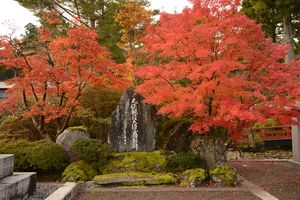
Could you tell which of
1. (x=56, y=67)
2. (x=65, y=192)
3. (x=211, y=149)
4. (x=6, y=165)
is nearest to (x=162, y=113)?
(x=211, y=149)

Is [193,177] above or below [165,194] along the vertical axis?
above

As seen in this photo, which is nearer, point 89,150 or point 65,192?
point 65,192

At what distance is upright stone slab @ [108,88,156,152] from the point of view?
38.0 ft

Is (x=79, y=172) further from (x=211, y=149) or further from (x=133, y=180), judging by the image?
(x=211, y=149)

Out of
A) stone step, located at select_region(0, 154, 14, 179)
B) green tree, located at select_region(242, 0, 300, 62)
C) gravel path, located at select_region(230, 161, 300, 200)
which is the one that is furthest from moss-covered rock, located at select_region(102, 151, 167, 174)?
green tree, located at select_region(242, 0, 300, 62)

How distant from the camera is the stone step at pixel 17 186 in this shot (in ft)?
21.1

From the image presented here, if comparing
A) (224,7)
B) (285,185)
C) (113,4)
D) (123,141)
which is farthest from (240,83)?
(113,4)

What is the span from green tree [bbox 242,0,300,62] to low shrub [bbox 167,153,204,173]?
11.6 m

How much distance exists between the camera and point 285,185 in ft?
30.2

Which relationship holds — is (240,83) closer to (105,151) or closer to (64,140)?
(105,151)

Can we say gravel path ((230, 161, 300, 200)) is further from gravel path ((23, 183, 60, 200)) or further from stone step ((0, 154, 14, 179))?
stone step ((0, 154, 14, 179))

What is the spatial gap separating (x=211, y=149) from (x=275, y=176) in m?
2.38

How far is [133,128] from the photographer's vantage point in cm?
1162

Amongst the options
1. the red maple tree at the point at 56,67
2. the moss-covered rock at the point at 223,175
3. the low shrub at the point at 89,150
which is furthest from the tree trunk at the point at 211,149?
the red maple tree at the point at 56,67
